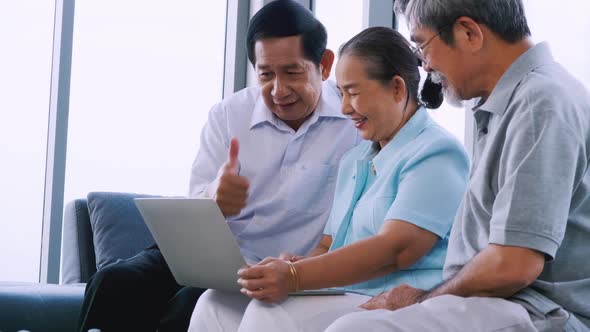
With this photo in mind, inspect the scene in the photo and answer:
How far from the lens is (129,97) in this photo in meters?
4.17

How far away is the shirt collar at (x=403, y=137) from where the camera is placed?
1.91m

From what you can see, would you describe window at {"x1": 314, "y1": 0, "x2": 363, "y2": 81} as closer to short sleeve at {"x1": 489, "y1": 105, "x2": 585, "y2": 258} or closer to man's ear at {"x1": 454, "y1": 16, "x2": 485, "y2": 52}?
man's ear at {"x1": 454, "y1": 16, "x2": 485, "y2": 52}

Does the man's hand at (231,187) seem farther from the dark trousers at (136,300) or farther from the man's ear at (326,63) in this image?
the man's ear at (326,63)

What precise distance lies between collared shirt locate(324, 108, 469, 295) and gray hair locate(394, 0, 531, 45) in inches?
14.7

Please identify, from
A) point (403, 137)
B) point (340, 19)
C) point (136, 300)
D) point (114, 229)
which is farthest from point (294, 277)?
point (340, 19)

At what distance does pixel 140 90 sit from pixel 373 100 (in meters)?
2.48

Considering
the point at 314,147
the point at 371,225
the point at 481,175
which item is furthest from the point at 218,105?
the point at 481,175

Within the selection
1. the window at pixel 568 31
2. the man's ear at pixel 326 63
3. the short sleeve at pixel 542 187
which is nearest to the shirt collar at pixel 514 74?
the short sleeve at pixel 542 187

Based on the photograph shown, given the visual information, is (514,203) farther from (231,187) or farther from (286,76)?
(286,76)

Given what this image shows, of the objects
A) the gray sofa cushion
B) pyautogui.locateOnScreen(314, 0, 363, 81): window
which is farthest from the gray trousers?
pyautogui.locateOnScreen(314, 0, 363, 81): window

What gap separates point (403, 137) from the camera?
1.91 m

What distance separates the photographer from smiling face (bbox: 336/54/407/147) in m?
1.93

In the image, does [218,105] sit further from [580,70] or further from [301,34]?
[580,70]

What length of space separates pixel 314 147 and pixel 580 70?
757mm
